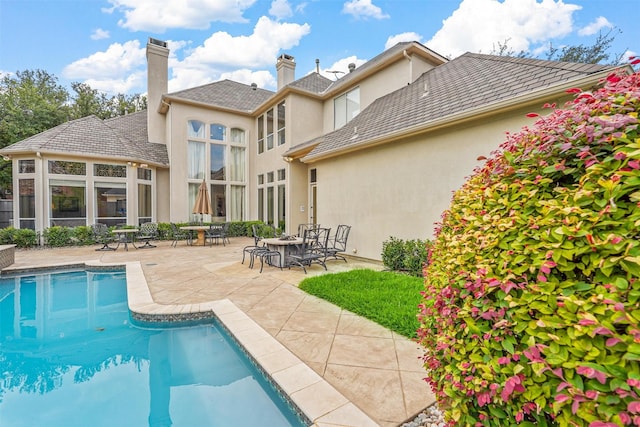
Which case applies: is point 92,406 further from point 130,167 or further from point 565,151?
point 130,167

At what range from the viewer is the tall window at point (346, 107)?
13.0 metres

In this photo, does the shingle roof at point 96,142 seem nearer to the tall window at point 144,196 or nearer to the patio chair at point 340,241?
the tall window at point 144,196

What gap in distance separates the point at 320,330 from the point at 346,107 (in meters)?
11.6

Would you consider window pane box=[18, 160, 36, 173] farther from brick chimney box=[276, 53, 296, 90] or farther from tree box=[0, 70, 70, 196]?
brick chimney box=[276, 53, 296, 90]

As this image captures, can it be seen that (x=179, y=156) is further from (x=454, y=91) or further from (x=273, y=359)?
(x=273, y=359)

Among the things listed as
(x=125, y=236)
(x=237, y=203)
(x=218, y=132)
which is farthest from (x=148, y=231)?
(x=218, y=132)

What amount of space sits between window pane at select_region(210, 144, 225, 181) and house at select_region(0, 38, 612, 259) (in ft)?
0.19

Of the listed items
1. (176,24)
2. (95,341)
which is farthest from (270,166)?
(95,341)

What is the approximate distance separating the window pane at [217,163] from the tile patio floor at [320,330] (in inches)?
326

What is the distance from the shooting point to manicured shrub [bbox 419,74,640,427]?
104 cm

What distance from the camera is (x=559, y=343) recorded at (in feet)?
3.76

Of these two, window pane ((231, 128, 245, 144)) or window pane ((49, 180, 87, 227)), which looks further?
window pane ((231, 128, 245, 144))

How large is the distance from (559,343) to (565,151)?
0.92 metres

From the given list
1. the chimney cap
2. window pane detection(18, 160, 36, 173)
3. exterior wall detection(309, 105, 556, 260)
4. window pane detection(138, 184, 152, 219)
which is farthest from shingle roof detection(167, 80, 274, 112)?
exterior wall detection(309, 105, 556, 260)
